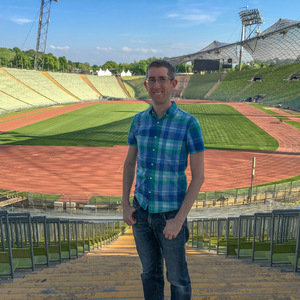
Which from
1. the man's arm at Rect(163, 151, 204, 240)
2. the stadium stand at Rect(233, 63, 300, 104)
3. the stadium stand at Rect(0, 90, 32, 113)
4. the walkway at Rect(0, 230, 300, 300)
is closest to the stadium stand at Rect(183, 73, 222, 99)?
the stadium stand at Rect(233, 63, 300, 104)

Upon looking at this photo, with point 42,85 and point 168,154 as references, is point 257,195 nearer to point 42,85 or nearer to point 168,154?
point 168,154

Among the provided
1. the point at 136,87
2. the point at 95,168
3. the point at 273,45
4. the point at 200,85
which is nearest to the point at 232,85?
the point at 200,85

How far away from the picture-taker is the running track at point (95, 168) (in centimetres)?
2120

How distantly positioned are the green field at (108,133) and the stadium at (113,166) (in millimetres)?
131

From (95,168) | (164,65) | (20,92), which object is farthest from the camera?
(20,92)

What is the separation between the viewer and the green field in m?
33.4

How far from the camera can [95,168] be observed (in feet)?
82.1

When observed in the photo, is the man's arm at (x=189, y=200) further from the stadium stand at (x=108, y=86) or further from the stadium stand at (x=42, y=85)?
the stadium stand at (x=108, y=86)

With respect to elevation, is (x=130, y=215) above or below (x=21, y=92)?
below

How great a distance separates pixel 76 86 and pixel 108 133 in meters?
58.1

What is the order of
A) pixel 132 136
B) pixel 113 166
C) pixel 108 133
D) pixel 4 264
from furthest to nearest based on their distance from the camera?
1. pixel 108 133
2. pixel 113 166
3. pixel 4 264
4. pixel 132 136

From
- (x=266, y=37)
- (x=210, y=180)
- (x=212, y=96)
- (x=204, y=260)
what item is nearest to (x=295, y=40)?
(x=266, y=37)

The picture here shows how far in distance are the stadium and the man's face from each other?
9.85ft

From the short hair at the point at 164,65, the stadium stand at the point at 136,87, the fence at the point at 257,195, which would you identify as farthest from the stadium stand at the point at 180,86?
the short hair at the point at 164,65
